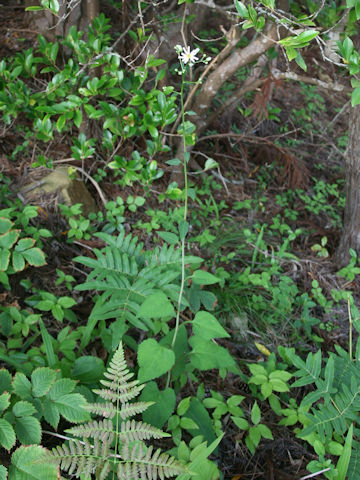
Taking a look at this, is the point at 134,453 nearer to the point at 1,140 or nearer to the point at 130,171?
the point at 130,171

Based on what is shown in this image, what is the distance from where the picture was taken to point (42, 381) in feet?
4.02

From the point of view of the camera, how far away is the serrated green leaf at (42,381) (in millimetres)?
1212

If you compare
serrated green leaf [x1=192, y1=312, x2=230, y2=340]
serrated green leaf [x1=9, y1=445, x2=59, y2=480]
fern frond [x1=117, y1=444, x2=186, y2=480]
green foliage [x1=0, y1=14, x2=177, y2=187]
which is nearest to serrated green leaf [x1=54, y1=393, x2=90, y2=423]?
serrated green leaf [x1=9, y1=445, x2=59, y2=480]

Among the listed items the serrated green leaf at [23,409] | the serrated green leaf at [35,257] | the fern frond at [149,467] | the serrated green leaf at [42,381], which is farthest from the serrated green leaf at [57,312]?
the fern frond at [149,467]

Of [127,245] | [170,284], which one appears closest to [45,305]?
[127,245]

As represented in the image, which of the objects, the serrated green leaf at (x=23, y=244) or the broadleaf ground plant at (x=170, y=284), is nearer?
the broadleaf ground plant at (x=170, y=284)

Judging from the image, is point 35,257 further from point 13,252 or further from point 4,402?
point 4,402

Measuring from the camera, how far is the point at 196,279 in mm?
1465

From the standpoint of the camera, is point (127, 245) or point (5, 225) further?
point (127, 245)

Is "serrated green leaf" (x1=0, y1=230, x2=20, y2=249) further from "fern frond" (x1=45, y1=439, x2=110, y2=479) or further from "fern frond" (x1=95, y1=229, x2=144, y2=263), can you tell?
"fern frond" (x1=45, y1=439, x2=110, y2=479)

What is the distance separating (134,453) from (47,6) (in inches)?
73.0

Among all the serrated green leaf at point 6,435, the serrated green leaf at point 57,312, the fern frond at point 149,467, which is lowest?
the serrated green leaf at point 57,312

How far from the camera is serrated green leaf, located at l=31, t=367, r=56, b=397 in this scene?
1212 mm

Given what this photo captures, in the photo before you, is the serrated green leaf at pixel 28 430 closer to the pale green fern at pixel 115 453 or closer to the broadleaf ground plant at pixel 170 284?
the broadleaf ground plant at pixel 170 284
